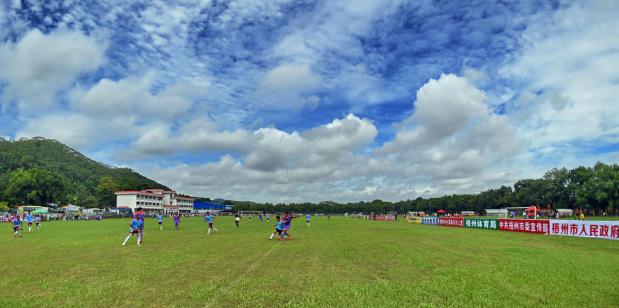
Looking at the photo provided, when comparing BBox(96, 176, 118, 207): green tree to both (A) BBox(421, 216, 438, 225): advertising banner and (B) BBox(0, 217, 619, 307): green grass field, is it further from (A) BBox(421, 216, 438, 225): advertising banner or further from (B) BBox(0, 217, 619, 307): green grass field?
(B) BBox(0, 217, 619, 307): green grass field

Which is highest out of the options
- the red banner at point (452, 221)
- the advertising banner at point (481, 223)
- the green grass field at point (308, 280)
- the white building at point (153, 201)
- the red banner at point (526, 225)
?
the green grass field at point (308, 280)

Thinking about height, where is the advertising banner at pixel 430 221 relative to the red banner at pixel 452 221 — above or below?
below

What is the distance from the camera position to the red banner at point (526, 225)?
119 ft

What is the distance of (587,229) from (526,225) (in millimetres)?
8146

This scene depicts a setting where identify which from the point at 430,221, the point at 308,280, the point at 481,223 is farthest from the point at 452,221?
the point at 308,280

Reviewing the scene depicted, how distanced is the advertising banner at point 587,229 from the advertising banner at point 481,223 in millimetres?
10637

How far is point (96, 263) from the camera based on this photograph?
50.6 ft

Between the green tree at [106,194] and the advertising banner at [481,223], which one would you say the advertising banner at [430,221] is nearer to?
the advertising banner at [481,223]

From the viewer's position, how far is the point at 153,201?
500ft

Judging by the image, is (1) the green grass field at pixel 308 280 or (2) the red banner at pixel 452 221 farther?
(2) the red banner at pixel 452 221

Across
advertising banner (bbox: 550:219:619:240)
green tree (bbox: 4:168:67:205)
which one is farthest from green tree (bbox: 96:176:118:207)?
advertising banner (bbox: 550:219:619:240)

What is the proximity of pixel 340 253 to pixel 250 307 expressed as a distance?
10.9 meters

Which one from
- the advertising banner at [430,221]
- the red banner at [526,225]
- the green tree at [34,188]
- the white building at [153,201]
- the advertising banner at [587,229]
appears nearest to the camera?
the advertising banner at [587,229]

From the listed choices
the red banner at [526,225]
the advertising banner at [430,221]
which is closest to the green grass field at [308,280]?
the red banner at [526,225]
